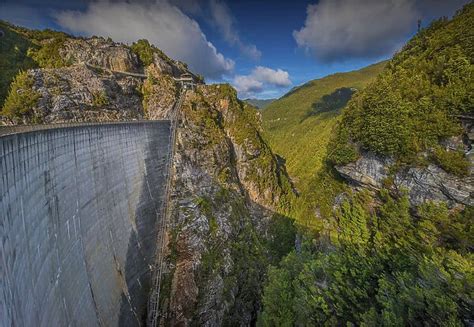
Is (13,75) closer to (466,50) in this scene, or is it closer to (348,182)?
(348,182)

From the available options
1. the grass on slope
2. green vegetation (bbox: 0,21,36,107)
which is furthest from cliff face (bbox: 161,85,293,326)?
green vegetation (bbox: 0,21,36,107)

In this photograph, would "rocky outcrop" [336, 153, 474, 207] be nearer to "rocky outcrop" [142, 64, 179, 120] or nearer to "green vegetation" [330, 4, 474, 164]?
"green vegetation" [330, 4, 474, 164]

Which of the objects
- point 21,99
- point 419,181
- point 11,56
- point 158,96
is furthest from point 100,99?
point 419,181

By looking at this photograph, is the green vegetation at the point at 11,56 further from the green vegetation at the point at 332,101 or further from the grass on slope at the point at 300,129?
the green vegetation at the point at 332,101

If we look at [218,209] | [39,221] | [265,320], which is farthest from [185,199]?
[39,221]

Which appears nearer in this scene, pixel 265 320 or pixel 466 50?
pixel 466 50

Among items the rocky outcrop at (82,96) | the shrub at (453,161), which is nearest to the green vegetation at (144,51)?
the rocky outcrop at (82,96)

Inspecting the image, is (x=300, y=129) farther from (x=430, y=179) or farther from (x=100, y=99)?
(x=430, y=179)
